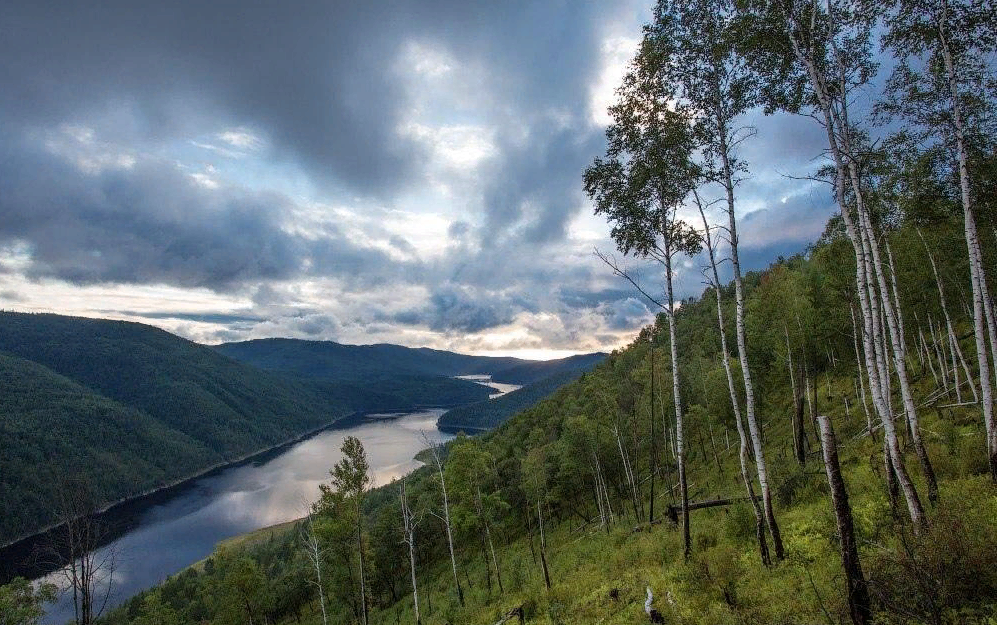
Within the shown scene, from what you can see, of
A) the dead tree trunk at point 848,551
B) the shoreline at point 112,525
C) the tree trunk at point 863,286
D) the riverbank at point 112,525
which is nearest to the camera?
the dead tree trunk at point 848,551

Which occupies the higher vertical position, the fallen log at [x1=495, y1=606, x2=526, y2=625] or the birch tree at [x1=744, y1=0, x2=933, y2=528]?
the birch tree at [x1=744, y1=0, x2=933, y2=528]

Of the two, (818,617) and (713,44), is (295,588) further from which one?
(713,44)

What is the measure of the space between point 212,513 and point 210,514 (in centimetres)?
76

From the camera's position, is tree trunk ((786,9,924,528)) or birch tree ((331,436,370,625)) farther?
birch tree ((331,436,370,625))

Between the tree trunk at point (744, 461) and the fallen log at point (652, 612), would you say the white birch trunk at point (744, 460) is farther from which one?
the fallen log at point (652, 612)

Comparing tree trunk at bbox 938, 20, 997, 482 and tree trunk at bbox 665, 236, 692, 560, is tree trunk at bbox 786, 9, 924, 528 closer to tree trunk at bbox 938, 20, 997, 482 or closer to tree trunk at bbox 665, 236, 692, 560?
tree trunk at bbox 938, 20, 997, 482

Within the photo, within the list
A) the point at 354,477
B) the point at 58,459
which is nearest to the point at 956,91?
the point at 354,477

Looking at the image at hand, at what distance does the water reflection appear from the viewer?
90.8 m

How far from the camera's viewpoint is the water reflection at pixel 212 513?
298ft

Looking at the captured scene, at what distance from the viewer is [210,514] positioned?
12812 centimetres

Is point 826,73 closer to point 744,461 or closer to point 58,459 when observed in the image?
point 744,461

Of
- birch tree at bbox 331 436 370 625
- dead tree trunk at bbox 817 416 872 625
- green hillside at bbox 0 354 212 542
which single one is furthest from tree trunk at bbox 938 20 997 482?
green hillside at bbox 0 354 212 542

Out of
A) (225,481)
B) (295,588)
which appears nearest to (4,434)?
(225,481)

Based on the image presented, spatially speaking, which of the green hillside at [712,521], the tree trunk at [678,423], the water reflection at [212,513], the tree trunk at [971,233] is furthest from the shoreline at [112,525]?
the tree trunk at [971,233]
